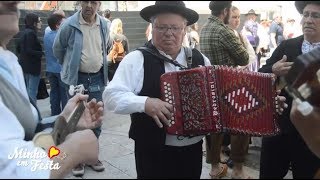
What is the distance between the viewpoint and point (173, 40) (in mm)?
2072

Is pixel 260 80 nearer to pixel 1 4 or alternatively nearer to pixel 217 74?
pixel 217 74

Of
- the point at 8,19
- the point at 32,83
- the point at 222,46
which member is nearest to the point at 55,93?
the point at 32,83

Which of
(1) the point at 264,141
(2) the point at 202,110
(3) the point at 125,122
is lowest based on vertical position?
(3) the point at 125,122

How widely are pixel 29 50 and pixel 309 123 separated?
3.87m

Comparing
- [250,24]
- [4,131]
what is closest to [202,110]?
[4,131]

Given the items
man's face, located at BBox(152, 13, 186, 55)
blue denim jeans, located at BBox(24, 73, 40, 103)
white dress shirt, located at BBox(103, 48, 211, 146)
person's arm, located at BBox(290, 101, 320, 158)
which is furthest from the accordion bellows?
blue denim jeans, located at BBox(24, 73, 40, 103)

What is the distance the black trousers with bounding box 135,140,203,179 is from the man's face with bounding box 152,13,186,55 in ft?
1.87

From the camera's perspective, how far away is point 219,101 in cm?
196

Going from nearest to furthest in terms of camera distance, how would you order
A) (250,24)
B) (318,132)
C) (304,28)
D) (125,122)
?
(318,132)
(304,28)
(125,122)
(250,24)

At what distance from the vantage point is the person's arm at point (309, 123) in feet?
3.79

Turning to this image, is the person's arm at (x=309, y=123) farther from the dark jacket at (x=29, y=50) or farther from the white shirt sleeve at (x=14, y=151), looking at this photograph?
the dark jacket at (x=29, y=50)

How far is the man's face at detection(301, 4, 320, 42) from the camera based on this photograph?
2215mm

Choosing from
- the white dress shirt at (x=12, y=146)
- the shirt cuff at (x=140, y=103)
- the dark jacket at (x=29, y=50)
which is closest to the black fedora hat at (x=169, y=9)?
the shirt cuff at (x=140, y=103)

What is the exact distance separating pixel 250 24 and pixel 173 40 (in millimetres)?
4649
